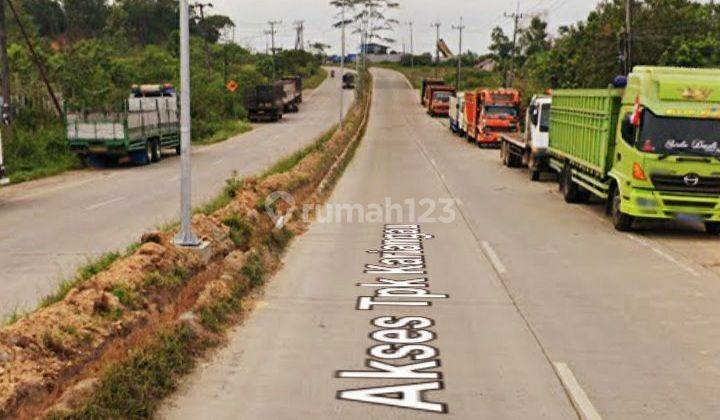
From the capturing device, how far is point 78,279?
32.5 feet

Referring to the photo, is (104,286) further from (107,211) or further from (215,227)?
(107,211)

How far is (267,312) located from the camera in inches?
394

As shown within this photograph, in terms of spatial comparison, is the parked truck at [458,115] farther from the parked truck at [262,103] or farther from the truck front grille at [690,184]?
the truck front grille at [690,184]

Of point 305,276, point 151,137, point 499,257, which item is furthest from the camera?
point 151,137

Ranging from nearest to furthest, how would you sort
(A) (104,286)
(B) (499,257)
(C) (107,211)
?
(A) (104,286) < (B) (499,257) < (C) (107,211)

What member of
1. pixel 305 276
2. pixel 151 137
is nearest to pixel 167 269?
pixel 305 276

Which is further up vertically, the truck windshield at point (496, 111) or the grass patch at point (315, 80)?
the grass patch at point (315, 80)

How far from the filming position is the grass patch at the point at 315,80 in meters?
117

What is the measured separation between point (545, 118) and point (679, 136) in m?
11.6

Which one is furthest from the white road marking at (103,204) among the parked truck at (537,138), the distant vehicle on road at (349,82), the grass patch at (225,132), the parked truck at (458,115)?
the distant vehicle on road at (349,82)

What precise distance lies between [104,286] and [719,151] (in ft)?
39.2

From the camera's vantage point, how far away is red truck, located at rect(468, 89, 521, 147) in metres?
41.5

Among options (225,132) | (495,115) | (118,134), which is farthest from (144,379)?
(225,132)

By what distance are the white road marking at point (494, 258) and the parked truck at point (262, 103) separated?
51.9 metres
